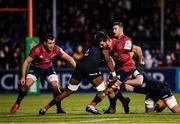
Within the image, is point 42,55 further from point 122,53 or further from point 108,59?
point 108,59

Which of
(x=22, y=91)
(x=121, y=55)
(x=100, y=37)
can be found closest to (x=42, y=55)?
(x=22, y=91)

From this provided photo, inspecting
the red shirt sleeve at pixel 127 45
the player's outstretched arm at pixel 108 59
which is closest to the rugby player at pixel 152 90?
the red shirt sleeve at pixel 127 45

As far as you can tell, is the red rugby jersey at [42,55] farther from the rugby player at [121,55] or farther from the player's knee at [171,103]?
the player's knee at [171,103]

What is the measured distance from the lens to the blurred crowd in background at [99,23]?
112 feet

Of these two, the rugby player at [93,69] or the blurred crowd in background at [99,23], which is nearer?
the rugby player at [93,69]

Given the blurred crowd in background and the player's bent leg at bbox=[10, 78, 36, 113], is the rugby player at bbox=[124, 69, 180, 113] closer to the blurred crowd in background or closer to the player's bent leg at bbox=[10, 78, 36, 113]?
the player's bent leg at bbox=[10, 78, 36, 113]

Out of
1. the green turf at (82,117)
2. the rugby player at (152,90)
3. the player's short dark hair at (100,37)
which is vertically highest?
the player's short dark hair at (100,37)

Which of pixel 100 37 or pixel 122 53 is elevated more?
pixel 100 37

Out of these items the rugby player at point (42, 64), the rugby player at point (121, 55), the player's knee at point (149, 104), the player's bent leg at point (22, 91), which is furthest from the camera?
the player's bent leg at point (22, 91)

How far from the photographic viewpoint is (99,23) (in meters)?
37.4

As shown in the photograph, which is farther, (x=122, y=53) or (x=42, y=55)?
(x=42, y=55)

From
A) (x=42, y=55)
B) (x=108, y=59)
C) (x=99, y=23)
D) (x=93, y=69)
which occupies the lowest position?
(x=99, y=23)

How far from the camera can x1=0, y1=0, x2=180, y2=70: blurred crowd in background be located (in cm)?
3428

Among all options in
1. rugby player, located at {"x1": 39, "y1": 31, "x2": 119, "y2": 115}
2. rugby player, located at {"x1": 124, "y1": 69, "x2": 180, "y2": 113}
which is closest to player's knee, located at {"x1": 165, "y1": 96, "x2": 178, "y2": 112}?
rugby player, located at {"x1": 124, "y1": 69, "x2": 180, "y2": 113}
